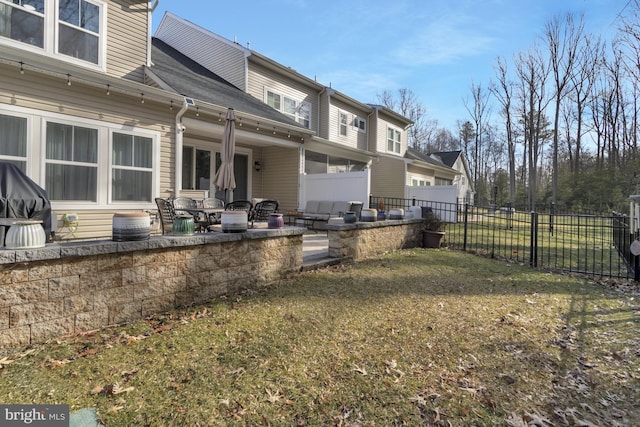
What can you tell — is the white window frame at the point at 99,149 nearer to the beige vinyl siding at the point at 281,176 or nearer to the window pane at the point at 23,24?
the window pane at the point at 23,24

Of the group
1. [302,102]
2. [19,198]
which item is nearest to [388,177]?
[302,102]

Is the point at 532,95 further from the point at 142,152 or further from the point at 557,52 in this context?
the point at 142,152

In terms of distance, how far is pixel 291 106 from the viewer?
13.7 metres

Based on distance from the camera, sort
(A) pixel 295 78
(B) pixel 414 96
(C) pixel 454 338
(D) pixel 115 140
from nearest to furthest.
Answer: (C) pixel 454 338 → (D) pixel 115 140 → (A) pixel 295 78 → (B) pixel 414 96

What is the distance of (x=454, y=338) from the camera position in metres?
3.31

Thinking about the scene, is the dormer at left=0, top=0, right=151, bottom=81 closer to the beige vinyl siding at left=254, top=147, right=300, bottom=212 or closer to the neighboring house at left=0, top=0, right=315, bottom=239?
the neighboring house at left=0, top=0, right=315, bottom=239

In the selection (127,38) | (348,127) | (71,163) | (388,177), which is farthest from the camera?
(388,177)

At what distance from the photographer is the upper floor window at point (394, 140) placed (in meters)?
18.8

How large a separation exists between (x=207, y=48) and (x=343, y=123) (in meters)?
6.61

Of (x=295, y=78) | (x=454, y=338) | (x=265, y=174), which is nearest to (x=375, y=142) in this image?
(x=295, y=78)

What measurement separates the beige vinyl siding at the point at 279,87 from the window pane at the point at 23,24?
638 cm

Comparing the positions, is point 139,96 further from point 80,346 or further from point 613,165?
point 613,165

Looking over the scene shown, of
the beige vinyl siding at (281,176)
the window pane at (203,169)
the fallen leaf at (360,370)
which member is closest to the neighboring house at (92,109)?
the window pane at (203,169)

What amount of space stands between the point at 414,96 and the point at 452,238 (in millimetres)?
30436
